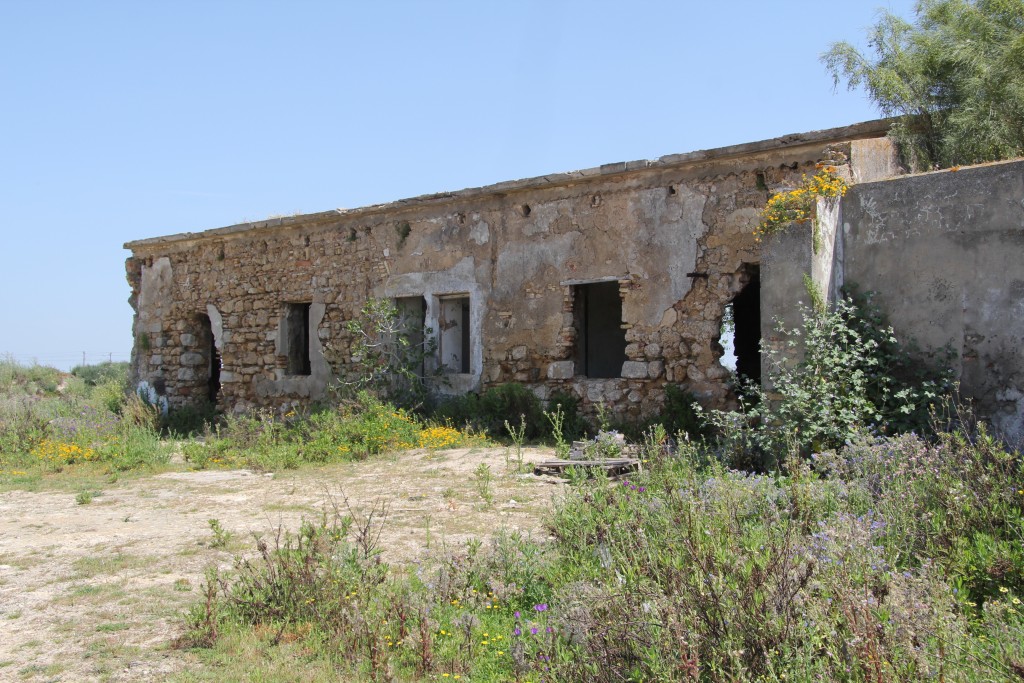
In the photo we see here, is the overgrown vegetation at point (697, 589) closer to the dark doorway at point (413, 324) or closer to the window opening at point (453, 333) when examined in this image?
the dark doorway at point (413, 324)

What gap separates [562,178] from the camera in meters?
10.5

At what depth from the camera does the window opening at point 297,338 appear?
44.6ft

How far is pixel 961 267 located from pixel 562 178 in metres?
4.81

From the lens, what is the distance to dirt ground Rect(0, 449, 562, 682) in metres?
3.87

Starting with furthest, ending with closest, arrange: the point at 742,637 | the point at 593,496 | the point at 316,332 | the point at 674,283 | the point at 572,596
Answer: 1. the point at 316,332
2. the point at 674,283
3. the point at 593,496
4. the point at 572,596
5. the point at 742,637

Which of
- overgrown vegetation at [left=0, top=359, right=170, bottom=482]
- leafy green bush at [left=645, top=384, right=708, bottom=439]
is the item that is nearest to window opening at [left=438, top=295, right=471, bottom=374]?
leafy green bush at [left=645, top=384, right=708, bottom=439]

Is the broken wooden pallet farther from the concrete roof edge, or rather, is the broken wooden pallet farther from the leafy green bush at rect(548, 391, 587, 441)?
the concrete roof edge

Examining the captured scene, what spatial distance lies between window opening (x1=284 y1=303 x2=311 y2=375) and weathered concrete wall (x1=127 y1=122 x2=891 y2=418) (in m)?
0.11

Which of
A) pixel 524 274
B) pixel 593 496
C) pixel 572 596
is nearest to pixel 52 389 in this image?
pixel 524 274

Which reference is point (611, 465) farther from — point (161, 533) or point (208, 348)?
point (208, 348)

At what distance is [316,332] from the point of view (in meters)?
13.2

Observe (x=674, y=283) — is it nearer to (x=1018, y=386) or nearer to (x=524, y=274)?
(x=524, y=274)

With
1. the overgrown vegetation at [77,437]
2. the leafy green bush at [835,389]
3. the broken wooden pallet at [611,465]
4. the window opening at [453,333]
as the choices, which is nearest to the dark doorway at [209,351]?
the overgrown vegetation at [77,437]

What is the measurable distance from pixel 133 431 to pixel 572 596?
29.6 feet
